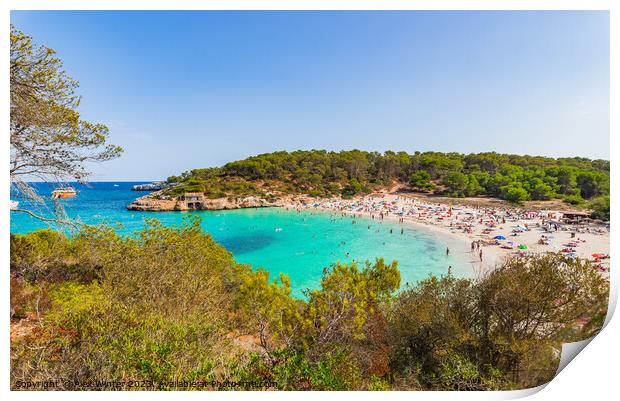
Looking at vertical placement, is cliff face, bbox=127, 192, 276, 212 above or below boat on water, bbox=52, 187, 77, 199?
below

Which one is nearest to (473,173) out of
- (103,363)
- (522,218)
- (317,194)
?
(522,218)

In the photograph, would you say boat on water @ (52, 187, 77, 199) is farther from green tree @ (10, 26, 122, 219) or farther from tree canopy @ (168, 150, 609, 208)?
tree canopy @ (168, 150, 609, 208)

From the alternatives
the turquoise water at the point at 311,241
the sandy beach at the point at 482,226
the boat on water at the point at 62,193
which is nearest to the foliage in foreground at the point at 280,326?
the boat on water at the point at 62,193

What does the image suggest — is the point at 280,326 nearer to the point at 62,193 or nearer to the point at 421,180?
the point at 62,193

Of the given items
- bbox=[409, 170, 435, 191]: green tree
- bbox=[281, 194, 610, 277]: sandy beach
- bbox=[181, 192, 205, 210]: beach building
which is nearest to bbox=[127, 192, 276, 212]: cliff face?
bbox=[181, 192, 205, 210]: beach building

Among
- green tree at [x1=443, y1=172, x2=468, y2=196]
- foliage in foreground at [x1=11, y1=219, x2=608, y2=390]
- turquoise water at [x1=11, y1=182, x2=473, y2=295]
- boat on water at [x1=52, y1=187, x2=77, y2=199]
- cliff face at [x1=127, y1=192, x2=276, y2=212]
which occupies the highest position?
green tree at [x1=443, y1=172, x2=468, y2=196]
